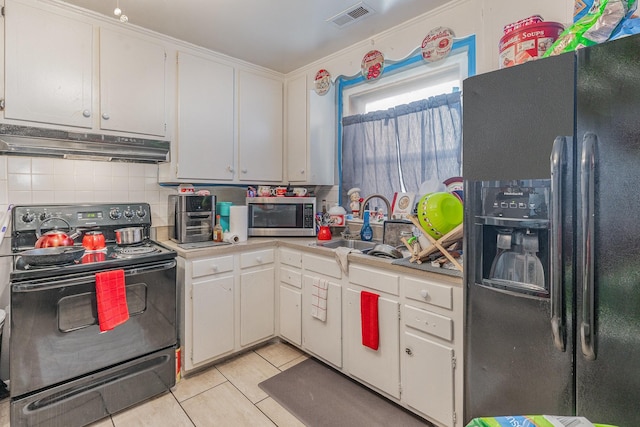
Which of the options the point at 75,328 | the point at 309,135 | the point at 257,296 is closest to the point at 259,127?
the point at 309,135

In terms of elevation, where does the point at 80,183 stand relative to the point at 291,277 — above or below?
above

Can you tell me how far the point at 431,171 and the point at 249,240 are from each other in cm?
149

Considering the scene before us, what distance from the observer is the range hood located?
1834 mm

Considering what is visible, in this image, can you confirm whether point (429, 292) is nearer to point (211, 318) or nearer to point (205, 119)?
point (211, 318)

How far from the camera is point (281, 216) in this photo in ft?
8.93

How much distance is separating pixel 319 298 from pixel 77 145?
5.98 feet

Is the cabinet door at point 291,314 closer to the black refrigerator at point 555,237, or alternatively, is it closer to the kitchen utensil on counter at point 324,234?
the kitchen utensil on counter at point 324,234

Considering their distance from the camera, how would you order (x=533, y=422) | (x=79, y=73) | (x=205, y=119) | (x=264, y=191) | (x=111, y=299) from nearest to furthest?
(x=533, y=422)
(x=111, y=299)
(x=79, y=73)
(x=205, y=119)
(x=264, y=191)

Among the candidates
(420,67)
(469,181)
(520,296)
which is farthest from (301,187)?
(520,296)

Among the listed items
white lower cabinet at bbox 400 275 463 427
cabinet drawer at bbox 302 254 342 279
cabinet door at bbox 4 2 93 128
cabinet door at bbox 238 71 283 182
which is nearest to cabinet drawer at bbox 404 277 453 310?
white lower cabinet at bbox 400 275 463 427

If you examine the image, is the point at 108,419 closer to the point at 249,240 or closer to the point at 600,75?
the point at 249,240

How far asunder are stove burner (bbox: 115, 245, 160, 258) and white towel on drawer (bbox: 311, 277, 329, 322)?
1065 mm

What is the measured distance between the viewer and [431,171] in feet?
7.98

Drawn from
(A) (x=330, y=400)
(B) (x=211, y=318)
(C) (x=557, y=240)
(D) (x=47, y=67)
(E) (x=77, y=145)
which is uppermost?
(D) (x=47, y=67)
